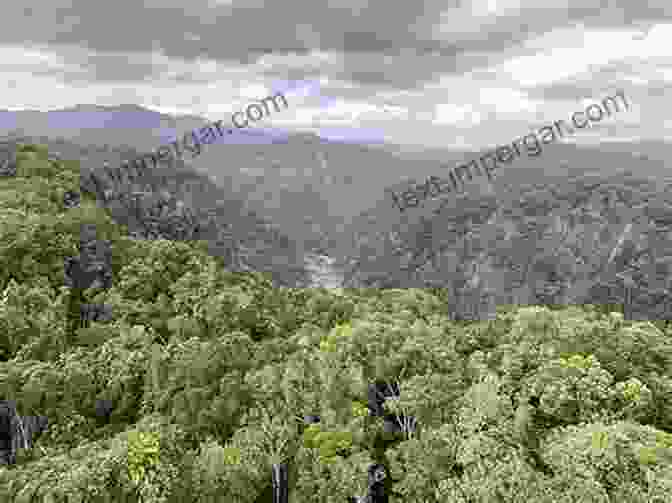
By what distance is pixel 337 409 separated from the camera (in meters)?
31.6

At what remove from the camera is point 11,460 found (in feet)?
105

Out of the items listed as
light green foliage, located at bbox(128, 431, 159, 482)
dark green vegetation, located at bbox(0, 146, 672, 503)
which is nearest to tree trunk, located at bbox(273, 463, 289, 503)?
dark green vegetation, located at bbox(0, 146, 672, 503)

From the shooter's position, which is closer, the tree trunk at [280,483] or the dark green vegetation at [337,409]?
Result: the dark green vegetation at [337,409]

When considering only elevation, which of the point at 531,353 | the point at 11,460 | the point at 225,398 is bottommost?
the point at 11,460

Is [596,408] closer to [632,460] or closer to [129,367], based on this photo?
[632,460]

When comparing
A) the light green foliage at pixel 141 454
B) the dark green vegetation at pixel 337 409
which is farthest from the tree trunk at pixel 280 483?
the light green foliage at pixel 141 454

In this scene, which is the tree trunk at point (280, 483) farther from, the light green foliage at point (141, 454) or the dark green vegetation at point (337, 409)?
the light green foliage at point (141, 454)

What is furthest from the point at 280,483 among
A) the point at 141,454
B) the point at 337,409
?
the point at 141,454

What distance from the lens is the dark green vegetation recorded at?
74.7 feet

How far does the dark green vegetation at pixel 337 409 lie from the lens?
74.7 ft

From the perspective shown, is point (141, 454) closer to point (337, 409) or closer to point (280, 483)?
point (280, 483)

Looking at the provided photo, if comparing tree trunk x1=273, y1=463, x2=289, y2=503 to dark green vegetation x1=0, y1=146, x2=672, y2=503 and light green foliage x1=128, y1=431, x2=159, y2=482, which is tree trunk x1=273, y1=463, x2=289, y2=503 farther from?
light green foliage x1=128, y1=431, x2=159, y2=482

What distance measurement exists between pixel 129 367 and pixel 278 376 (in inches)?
449

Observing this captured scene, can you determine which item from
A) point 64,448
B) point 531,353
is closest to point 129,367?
point 64,448
